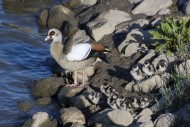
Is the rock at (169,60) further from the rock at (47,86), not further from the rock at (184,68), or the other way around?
the rock at (47,86)

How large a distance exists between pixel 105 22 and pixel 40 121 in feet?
17.4

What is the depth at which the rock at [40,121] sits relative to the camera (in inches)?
438

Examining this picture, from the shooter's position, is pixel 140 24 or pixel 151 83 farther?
pixel 140 24

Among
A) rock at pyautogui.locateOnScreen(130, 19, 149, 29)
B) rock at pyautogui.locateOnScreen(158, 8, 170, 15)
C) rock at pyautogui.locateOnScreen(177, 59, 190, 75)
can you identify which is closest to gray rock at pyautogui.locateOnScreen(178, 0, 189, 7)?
rock at pyautogui.locateOnScreen(158, 8, 170, 15)

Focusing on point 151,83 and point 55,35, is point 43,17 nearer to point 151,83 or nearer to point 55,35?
point 55,35

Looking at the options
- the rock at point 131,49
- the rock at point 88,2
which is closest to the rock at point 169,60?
the rock at point 131,49

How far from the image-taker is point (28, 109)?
12703mm

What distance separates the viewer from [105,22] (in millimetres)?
15750

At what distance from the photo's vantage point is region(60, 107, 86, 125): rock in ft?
36.7

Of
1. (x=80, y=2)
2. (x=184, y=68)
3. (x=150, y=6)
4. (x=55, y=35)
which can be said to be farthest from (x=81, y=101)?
(x=80, y=2)

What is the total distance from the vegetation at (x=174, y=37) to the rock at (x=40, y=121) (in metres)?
3.04

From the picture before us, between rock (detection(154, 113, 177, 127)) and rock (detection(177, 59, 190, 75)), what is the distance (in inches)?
62.8

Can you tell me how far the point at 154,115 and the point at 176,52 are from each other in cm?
243

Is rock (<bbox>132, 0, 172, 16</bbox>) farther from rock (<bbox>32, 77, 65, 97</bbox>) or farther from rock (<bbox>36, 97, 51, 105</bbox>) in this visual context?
rock (<bbox>36, 97, 51, 105</bbox>)
